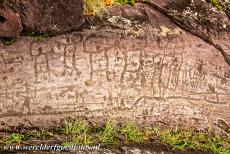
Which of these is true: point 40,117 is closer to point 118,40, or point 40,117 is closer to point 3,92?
point 3,92

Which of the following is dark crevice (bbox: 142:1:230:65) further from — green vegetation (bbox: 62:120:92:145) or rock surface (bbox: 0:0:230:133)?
green vegetation (bbox: 62:120:92:145)

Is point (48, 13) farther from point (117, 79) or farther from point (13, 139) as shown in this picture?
point (13, 139)

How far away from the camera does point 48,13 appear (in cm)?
425

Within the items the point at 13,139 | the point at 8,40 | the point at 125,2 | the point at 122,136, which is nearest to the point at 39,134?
the point at 13,139

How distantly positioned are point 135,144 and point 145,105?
0.44 metres

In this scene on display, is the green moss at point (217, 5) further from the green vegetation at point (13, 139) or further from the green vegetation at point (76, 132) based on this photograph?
the green vegetation at point (13, 139)

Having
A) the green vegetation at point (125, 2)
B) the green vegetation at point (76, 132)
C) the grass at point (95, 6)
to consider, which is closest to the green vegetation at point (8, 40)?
the grass at point (95, 6)

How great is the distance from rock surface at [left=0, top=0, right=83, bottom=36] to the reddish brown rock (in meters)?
0.04

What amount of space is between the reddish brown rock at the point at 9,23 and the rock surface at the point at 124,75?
0.15 m

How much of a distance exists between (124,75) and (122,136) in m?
0.59

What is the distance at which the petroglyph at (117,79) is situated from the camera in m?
4.40

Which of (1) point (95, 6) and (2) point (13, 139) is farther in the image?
(1) point (95, 6)

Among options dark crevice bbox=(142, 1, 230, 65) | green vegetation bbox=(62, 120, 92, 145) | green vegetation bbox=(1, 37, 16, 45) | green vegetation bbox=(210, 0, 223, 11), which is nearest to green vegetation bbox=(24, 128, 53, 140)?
green vegetation bbox=(62, 120, 92, 145)

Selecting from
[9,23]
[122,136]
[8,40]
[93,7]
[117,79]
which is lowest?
[122,136]
